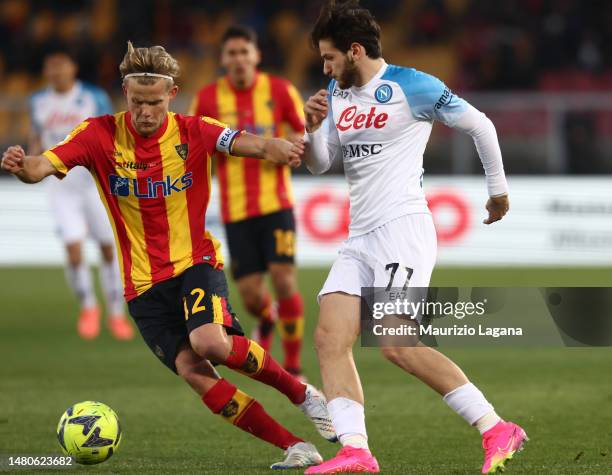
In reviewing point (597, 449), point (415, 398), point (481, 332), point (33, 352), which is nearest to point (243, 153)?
point (481, 332)

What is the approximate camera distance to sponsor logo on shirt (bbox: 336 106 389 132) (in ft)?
18.7

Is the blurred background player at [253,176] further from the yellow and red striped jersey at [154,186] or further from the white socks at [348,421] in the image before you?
→ the white socks at [348,421]

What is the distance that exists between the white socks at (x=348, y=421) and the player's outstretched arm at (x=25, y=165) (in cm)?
172

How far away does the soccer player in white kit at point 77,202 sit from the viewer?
37.9ft

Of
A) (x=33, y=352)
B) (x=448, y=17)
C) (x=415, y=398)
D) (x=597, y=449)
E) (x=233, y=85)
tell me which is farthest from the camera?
(x=448, y=17)

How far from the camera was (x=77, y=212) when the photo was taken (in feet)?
38.2

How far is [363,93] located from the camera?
5777 millimetres

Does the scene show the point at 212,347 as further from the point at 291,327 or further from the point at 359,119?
the point at 291,327

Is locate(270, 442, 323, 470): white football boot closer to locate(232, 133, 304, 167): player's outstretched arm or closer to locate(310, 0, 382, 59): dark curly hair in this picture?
locate(232, 133, 304, 167): player's outstretched arm

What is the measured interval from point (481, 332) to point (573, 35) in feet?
47.3

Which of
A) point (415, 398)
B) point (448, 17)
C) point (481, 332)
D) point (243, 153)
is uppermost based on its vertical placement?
point (448, 17)

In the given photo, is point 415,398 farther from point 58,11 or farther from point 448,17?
point 58,11

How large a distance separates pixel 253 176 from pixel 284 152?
11.8 feet

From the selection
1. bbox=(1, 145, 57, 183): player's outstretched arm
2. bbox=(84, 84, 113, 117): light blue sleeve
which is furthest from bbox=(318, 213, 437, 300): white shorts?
bbox=(84, 84, 113, 117): light blue sleeve
